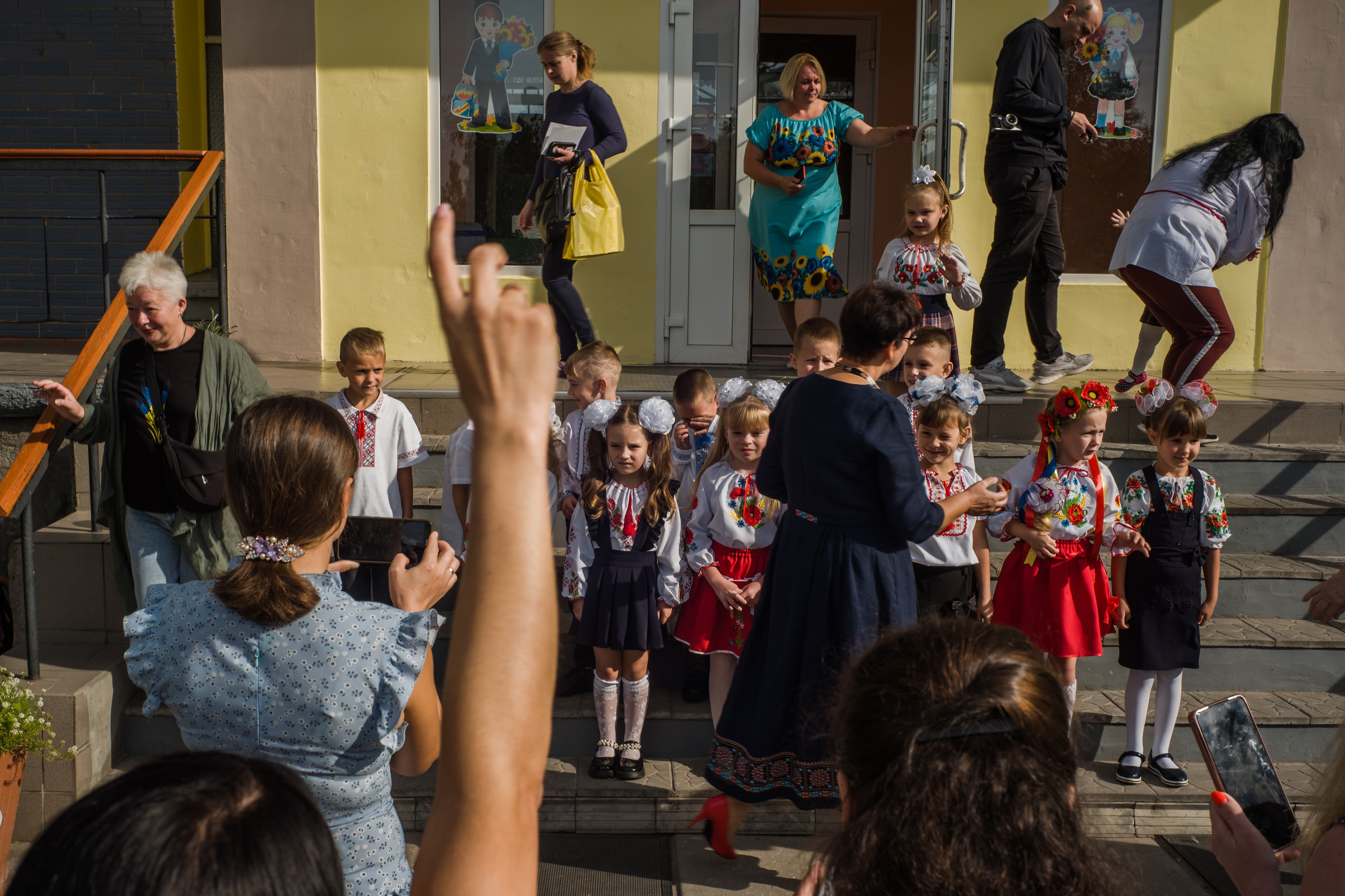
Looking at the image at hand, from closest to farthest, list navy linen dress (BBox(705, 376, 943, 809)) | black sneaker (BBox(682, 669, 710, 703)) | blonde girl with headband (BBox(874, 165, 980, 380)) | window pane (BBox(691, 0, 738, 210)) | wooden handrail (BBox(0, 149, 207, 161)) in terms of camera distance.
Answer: navy linen dress (BBox(705, 376, 943, 809)), black sneaker (BBox(682, 669, 710, 703)), blonde girl with headband (BBox(874, 165, 980, 380)), wooden handrail (BBox(0, 149, 207, 161)), window pane (BBox(691, 0, 738, 210))

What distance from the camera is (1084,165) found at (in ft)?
24.7

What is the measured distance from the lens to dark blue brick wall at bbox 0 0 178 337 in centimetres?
802

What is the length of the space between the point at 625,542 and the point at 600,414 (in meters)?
0.51

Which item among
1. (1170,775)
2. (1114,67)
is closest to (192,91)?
(1114,67)

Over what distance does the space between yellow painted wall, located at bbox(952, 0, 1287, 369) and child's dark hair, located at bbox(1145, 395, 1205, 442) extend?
302 centimetres

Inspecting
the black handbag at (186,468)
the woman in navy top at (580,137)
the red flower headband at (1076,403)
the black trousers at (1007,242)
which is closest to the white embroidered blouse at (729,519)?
the red flower headband at (1076,403)

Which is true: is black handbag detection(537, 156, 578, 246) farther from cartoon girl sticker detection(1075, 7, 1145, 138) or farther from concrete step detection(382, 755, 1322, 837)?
cartoon girl sticker detection(1075, 7, 1145, 138)

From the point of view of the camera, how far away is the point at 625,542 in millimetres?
3898

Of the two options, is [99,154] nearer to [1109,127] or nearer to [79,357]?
[79,357]

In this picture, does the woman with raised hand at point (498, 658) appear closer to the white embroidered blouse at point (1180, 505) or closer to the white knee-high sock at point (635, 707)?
the white knee-high sock at point (635, 707)

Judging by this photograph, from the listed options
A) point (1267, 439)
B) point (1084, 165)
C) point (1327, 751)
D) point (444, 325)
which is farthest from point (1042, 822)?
point (1084, 165)

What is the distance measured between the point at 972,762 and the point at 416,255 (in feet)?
21.3

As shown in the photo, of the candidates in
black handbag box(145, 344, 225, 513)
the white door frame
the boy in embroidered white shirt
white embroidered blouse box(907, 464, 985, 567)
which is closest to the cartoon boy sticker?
the white door frame

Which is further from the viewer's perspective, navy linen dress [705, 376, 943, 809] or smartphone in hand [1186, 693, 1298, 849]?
navy linen dress [705, 376, 943, 809]
